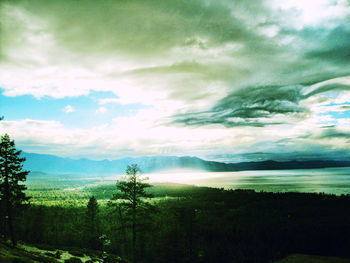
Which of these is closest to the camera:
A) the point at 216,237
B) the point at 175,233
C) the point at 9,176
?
the point at 9,176

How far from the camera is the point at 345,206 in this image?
395ft

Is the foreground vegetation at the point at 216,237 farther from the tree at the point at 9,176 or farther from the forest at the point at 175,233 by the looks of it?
the tree at the point at 9,176

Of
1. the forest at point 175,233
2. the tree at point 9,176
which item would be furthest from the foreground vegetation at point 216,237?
the tree at point 9,176

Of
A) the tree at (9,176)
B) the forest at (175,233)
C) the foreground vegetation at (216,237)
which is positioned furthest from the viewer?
the foreground vegetation at (216,237)

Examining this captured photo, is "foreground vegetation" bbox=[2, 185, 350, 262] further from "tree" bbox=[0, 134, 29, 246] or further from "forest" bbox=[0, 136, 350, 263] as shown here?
"tree" bbox=[0, 134, 29, 246]

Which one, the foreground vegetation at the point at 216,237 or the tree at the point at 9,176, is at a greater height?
the tree at the point at 9,176

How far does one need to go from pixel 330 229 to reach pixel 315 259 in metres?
35.8

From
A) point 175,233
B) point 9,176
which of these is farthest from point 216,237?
point 9,176

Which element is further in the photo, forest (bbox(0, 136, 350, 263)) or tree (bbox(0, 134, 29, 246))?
forest (bbox(0, 136, 350, 263))

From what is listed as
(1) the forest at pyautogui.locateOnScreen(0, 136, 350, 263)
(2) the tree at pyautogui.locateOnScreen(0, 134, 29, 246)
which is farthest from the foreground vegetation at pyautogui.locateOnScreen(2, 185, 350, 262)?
(2) the tree at pyautogui.locateOnScreen(0, 134, 29, 246)

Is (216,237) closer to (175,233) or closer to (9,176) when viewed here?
(175,233)

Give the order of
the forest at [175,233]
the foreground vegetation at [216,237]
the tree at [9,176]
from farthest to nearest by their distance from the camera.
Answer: the foreground vegetation at [216,237], the forest at [175,233], the tree at [9,176]

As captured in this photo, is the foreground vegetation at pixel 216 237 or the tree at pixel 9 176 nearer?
the tree at pixel 9 176

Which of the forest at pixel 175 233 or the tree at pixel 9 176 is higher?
the tree at pixel 9 176
